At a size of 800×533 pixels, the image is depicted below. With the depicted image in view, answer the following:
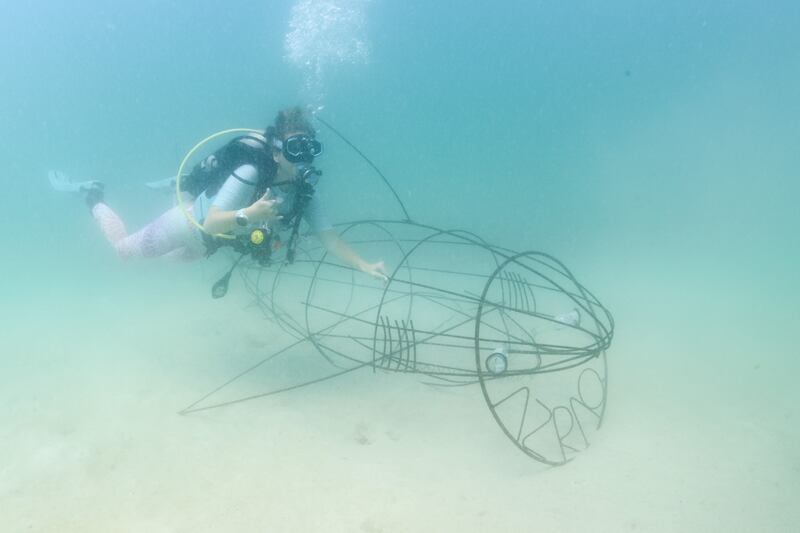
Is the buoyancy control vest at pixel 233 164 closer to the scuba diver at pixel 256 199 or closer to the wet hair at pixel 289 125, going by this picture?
the scuba diver at pixel 256 199

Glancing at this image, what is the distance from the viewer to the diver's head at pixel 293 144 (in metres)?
4.36

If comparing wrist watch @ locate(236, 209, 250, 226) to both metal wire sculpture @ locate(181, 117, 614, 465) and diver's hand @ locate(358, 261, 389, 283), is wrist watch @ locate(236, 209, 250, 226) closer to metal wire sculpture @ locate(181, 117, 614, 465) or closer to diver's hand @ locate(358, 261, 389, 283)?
metal wire sculpture @ locate(181, 117, 614, 465)

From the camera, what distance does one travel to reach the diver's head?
14.3 feet

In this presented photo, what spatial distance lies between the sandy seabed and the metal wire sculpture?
13.9 inches

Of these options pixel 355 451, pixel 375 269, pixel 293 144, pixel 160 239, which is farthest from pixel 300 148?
pixel 355 451

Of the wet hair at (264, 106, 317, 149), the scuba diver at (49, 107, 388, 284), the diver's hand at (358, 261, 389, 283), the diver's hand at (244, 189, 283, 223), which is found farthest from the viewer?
the diver's hand at (358, 261, 389, 283)

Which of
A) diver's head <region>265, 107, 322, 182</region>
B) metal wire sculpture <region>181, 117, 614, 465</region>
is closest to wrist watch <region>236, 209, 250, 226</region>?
diver's head <region>265, 107, 322, 182</region>

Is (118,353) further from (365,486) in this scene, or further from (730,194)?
(730,194)

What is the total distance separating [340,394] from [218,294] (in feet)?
6.53

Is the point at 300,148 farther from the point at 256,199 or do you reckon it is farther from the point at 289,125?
the point at 256,199

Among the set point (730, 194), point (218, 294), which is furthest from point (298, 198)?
point (730, 194)

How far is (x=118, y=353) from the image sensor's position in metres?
6.75

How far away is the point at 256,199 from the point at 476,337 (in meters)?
2.78

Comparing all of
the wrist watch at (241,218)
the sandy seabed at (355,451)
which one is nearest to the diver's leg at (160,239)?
the wrist watch at (241,218)
